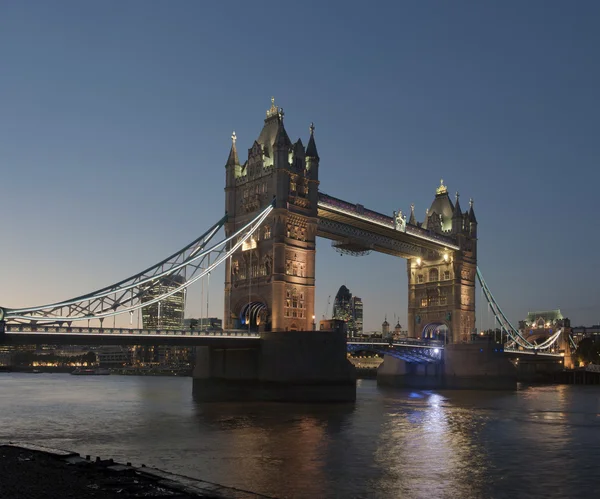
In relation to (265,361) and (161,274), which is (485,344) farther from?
(161,274)

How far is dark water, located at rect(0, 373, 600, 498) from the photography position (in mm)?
25969

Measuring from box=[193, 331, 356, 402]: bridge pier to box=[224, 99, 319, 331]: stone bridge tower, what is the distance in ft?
14.8

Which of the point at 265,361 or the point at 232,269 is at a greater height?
the point at 232,269

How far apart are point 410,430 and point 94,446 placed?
18461 millimetres

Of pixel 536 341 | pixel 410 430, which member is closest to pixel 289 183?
pixel 410 430

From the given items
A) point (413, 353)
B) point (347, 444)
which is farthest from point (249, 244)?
point (347, 444)

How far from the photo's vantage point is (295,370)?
57.5 m

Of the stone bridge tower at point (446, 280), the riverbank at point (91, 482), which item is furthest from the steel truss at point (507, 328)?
the riverbank at point (91, 482)

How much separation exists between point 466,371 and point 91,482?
238 feet

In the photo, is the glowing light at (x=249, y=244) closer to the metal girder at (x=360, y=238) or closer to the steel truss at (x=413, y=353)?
the metal girder at (x=360, y=238)

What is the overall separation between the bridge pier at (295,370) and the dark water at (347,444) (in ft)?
8.29

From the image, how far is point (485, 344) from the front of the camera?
291 feet

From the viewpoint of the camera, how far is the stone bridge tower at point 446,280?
95.9m

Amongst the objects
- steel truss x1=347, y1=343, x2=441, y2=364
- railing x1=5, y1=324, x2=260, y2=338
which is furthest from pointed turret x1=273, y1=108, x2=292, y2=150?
steel truss x1=347, y1=343, x2=441, y2=364
